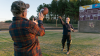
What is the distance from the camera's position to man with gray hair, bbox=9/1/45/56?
1.48 meters

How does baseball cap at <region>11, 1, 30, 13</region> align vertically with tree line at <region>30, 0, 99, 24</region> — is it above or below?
below

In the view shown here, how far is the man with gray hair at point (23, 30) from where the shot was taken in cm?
148

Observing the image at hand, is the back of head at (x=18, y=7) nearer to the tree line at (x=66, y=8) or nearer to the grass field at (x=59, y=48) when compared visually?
the grass field at (x=59, y=48)

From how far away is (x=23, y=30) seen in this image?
4.85ft

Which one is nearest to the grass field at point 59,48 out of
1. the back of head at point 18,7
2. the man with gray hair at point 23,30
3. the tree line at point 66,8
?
the man with gray hair at point 23,30

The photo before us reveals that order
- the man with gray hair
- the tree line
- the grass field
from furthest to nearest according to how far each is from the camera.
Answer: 1. the tree line
2. the grass field
3. the man with gray hair

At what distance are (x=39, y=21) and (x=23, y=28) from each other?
1.25ft

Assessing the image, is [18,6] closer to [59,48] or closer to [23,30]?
[23,30]

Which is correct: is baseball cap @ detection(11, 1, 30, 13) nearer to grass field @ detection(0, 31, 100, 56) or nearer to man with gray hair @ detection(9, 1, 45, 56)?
man with gray hair @ detection(9, 1, 45, 56)

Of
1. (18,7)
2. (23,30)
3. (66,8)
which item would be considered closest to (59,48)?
(23,30)

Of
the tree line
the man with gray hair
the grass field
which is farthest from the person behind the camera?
the tree line

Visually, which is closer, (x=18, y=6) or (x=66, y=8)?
(x=18, y=6)

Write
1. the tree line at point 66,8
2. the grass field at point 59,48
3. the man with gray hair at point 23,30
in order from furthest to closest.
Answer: the tree line at point 66,8 < the grass field at point 59,48 < the man with gray hair at point 23,30

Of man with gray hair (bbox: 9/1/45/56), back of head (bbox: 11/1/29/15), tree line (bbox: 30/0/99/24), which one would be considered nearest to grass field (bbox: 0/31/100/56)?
man with gray hair (bbox: 9/1/45/56)
